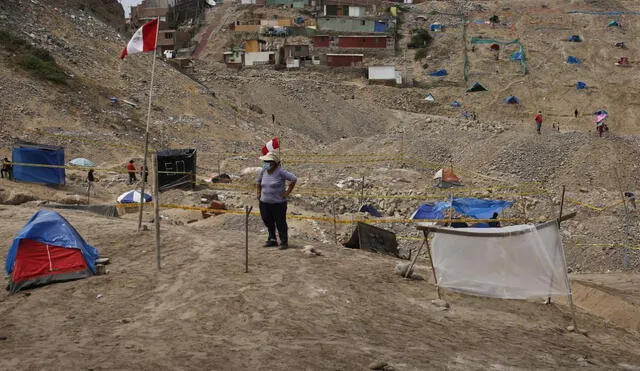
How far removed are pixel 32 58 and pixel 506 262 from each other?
30.6 meters

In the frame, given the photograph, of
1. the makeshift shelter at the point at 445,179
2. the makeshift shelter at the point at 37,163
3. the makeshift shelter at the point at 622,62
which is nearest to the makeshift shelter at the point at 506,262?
the makeshift shelter at the point at 37,163

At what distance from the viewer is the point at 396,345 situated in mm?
6582

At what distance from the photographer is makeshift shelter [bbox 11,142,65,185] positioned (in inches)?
801

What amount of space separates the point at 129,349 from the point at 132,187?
17.1m

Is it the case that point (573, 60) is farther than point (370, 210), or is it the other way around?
point (573, 60)

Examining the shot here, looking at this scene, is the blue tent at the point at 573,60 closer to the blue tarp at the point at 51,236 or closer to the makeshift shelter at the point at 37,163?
the makeshift shelter at the point at 37,163

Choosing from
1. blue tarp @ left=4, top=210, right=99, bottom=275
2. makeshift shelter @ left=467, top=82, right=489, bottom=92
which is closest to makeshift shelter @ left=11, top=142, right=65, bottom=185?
blue tarp @ left=4, top=210, right=99, bottom=275

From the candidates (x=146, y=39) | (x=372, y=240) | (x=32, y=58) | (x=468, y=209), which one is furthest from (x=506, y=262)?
(x=32, y=58)

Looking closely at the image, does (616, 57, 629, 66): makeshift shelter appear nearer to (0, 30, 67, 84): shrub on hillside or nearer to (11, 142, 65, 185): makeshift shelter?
(0, 30, 67, 84): shrub on hillside

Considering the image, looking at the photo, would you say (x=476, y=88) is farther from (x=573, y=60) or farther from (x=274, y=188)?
(x=274, y=188)

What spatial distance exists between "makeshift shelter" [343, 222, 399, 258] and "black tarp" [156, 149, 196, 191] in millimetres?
9906

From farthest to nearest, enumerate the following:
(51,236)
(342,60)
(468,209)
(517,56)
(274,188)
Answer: (517,56) → (342,60) → (468,209) → (274,188) → (51,236)

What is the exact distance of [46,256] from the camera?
29.3 ft

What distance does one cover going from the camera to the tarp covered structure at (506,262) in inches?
315
